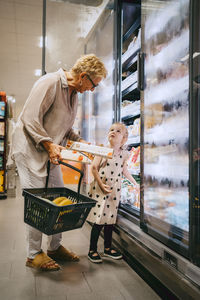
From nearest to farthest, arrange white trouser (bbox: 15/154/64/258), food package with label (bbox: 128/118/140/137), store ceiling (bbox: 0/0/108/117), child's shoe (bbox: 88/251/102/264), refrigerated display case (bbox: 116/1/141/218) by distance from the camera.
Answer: white trouser (bbox: 15/154/64/258) → child's shoe (bbox: 88/251/102/264) → refrigerated display case (bbox: 116/1/141/218) → food package with label (bbox: 128/118/140/137) → store ceiling (bbox: 0/0/108/117)

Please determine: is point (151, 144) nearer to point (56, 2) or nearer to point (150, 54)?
point (150, 54)

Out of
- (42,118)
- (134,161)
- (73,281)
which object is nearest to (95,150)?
(42,118)

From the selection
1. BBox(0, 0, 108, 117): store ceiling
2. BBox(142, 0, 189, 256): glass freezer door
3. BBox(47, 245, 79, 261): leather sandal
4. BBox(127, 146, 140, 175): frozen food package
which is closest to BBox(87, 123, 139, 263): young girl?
BBox(47, 245, 79, 261): leather sandal

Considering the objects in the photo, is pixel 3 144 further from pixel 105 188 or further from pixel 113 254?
pixel 113 254

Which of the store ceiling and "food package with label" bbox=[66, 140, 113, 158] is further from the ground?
the store ceiling

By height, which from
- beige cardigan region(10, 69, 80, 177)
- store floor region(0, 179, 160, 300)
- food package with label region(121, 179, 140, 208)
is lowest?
store floor region(0, 179, 160, 300)

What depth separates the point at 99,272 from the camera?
6.83ft

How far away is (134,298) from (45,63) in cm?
288

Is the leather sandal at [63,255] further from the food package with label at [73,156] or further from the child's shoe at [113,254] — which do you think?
the food package with label at [73,156]

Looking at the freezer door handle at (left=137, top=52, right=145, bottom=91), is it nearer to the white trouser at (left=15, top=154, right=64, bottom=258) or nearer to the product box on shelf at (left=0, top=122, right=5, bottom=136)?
the white trouser at (left=15, top=154, right=64, bottom=258)

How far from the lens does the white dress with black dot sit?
237 centimetres

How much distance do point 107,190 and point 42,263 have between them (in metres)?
0.75

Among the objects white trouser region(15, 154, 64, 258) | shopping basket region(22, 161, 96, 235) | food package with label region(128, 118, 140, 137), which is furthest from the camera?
food package with label region(128, 118, 140, 137)

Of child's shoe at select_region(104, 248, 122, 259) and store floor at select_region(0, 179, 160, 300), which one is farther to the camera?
child's shoe at select_region(104, 248, 122, 259)
